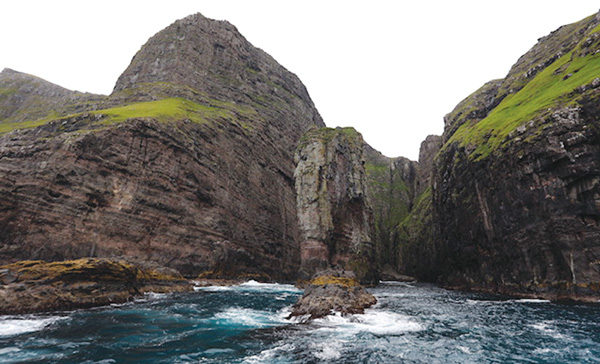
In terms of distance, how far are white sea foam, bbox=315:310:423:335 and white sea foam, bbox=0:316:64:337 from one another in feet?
53.8

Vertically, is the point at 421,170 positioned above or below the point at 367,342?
above

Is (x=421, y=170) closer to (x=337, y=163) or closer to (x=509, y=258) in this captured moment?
(x=337, y=163)

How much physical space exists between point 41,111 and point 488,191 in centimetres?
12106

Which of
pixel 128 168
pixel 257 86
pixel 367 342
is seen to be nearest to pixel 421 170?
pixel 257 86

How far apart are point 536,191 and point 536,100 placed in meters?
20.4

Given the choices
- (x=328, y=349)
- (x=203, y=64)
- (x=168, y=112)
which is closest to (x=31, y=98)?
(x=203, y=64)

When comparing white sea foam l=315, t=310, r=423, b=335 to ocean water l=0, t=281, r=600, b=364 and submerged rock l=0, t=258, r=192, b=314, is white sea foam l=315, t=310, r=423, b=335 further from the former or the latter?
submerged rock l=0, t=258, r=192, b=314

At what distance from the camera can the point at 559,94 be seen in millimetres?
42375

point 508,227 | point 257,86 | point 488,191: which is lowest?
point 508,227

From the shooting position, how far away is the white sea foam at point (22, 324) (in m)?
15.0

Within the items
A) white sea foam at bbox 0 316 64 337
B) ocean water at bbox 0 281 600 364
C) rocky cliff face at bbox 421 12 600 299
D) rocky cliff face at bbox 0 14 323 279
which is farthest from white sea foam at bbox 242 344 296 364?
rocky cliff face at bbox 0 14 323 279

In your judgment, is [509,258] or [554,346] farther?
[509,258]

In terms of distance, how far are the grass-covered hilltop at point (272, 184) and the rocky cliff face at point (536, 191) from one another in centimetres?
20

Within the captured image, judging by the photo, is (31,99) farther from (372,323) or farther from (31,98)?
(372,323)
